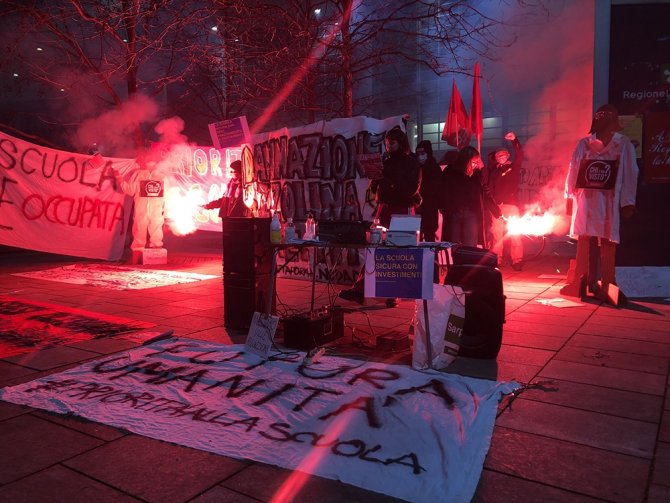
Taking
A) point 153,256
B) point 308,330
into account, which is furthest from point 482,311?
point 153,256

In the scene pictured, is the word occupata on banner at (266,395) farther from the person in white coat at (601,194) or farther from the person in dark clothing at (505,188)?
the person in dark clothing at (505,188)

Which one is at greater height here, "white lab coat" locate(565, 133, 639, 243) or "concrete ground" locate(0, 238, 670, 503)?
"white lab coat" locate(565, 133, 639, 243)

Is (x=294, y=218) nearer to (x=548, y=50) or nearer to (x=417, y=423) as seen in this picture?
(x=417, y=423)

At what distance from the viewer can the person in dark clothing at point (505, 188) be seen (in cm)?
1068

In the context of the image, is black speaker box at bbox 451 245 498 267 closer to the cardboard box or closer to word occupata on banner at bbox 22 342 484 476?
word occupata on banner at bbox 22 342 484 476

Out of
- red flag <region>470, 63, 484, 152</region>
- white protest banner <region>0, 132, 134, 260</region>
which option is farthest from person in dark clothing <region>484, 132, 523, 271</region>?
white protest banner <region>0, 132, 134, 260</region>

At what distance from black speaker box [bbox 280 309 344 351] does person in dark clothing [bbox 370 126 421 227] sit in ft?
7.61

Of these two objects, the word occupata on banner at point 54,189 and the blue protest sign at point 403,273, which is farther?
the word occupata on banner at point 54,189

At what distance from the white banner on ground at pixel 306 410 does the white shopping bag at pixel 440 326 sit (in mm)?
198

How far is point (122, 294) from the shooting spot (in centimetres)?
869

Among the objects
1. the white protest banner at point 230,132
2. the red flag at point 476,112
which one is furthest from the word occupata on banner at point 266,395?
the red flag at point 476,112

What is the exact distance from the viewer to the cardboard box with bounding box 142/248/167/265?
12.6 metres

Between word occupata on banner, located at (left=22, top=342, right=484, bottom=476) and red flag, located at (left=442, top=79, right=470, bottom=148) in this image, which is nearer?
word occupata on banner, located at (left=22, top=342, right=484, bottom=476)

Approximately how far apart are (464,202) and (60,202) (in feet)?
28.2
